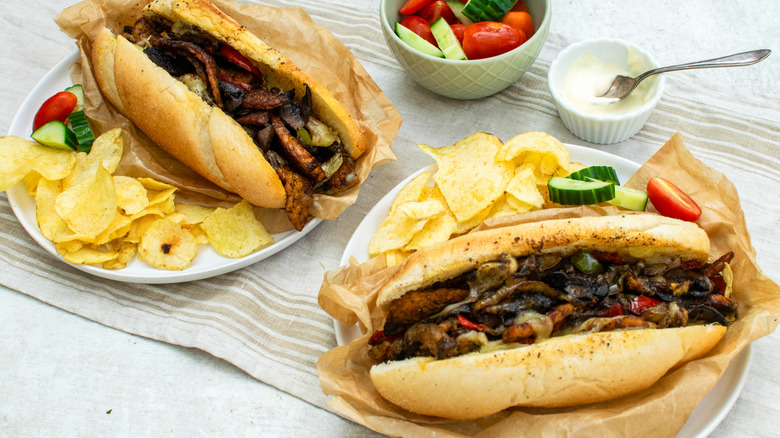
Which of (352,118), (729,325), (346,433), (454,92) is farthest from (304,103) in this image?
(729,325)

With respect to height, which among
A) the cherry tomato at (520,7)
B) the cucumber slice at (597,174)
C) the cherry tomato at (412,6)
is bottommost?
the cucumber slice at (597,174)

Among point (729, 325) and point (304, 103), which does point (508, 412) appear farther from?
point (304, 103)

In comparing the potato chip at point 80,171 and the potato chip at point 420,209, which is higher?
the potato chip at point 80,171

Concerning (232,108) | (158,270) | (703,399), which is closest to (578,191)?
(703,399)

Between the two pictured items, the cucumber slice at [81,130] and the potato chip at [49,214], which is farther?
the cucumber slice at [81,130]

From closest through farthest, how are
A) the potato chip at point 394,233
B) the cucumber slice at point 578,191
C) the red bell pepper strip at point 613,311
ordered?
the red bell pepper strip at point 613,311
the cucumber slice at point 578,191
the potato chip at point 394,233

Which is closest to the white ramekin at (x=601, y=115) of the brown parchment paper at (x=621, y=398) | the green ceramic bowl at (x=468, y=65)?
the green ceramic bowl at (x=468, y=65)

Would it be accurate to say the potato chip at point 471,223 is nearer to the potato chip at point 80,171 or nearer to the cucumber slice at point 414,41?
the cucumber slice at point 414,41

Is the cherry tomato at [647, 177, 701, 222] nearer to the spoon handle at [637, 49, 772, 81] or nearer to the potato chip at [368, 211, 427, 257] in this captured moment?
the spoon handle at [637, 49, 772, 81]

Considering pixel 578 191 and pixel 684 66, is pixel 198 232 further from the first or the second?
pixel 684 66
